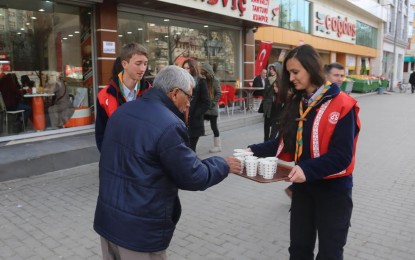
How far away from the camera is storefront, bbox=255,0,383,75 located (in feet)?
62.0

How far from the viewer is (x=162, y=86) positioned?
205 centimetres

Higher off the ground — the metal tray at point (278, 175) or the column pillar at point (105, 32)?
the column pillar at point (105, 32)

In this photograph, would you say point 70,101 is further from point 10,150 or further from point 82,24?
point 10,150

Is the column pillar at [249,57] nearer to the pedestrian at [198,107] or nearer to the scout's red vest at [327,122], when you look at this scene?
the pedestrian at [198,107]

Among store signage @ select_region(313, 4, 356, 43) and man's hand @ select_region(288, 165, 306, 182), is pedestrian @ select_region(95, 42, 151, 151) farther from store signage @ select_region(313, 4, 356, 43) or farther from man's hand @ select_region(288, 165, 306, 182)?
store signage @ select_region(313, 4, 356, 43)

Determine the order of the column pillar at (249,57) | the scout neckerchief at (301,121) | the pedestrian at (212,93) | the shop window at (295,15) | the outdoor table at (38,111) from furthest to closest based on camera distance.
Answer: the shop window at (295,15) < the column pillar at (249,57) < the outdoor table at (38,111) < the pedestrian at (212,93) < the scout neckerchief at (301,121)

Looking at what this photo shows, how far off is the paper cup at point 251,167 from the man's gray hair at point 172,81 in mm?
616

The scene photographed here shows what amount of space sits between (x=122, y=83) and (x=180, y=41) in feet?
27.3

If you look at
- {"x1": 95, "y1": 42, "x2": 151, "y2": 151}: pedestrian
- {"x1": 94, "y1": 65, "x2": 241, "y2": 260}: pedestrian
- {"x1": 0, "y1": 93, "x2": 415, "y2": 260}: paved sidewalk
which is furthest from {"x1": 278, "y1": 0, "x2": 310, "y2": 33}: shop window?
{"x1": 94, "y1": 65, "x2": 241, "y2": 260}: pedestrian

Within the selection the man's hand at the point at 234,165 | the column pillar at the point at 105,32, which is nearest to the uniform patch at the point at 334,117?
the man's hand at the point at 234,165

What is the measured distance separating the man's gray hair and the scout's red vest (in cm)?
82

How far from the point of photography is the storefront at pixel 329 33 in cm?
1891

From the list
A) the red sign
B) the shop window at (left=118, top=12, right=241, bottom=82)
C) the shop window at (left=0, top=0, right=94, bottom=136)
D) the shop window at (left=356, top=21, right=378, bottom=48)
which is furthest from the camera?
the shop window at (left=356, top=21, right=378, bottom=48)

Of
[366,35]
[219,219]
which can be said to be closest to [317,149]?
[219,219]
